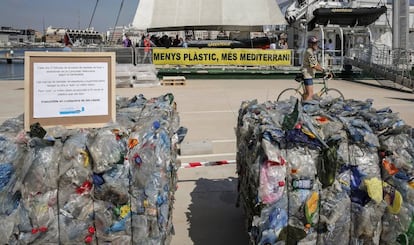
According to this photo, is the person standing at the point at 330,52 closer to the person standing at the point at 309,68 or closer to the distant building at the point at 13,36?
the person standing at the point at 309,68

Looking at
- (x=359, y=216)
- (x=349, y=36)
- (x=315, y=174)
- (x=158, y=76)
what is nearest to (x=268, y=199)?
(x=315, y=174)

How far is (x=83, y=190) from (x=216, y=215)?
209cm

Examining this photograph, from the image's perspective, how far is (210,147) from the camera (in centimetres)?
753

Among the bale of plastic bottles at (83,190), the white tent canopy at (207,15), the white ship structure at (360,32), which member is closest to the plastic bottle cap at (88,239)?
the bale of plastic bottles at (83,190)

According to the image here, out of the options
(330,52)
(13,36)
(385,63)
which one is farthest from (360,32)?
(13,36)

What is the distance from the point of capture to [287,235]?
3104mm

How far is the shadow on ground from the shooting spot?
4312 mm

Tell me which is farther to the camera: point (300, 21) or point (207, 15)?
point (207, 15)

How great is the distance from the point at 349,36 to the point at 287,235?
84.2ft

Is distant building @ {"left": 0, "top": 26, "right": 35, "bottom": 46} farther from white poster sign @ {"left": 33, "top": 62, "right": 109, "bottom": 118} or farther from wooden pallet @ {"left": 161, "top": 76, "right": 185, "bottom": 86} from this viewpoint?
white poster sign @ {"left": 33, "top": 62, "right": 109, "bottom": 118}

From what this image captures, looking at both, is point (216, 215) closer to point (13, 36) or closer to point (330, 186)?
point (330, 186)

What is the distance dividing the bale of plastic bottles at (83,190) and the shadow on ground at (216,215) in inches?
44.0

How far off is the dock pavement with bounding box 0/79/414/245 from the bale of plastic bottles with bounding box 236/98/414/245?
4.16 feet

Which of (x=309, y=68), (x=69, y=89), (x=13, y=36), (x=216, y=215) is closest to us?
(x=69, y=89)
